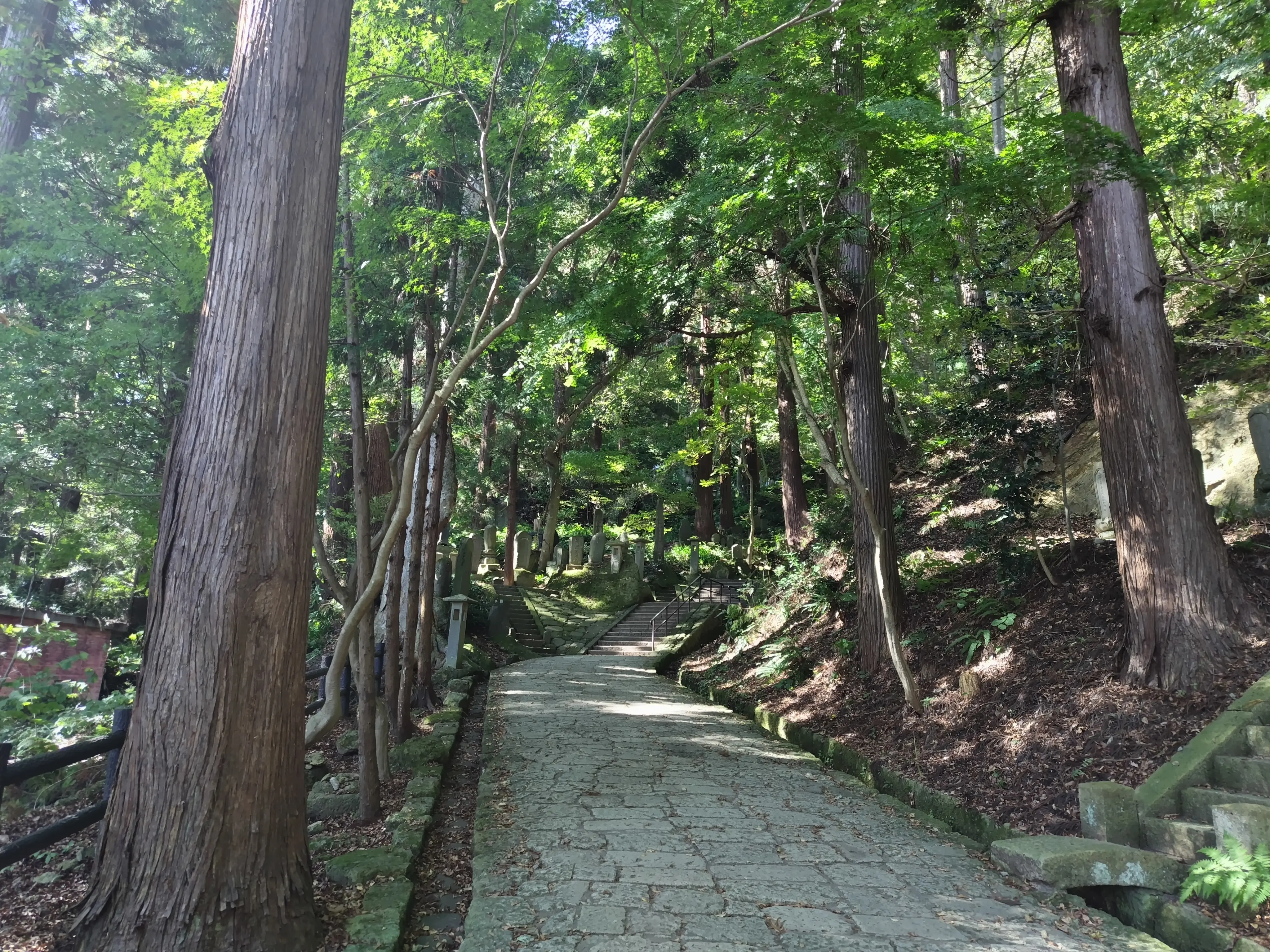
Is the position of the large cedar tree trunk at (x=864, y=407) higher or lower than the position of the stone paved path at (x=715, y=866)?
higher

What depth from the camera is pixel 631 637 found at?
1950cm

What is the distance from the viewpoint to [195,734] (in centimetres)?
310

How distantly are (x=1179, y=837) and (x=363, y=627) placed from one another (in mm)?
5039

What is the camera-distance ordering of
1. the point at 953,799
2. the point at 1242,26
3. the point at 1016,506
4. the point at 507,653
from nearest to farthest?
1. the point at 953,799
2. the point at 1242,26
3. the point at 1016,506
4. the point at 507,653

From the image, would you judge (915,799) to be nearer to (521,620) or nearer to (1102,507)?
(1102,507)

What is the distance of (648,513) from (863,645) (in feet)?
68.0

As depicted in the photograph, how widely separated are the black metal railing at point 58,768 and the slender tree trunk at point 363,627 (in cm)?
133

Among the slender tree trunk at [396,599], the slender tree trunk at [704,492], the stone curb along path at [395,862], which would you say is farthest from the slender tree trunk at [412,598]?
the slender tree trunk at [704,492]

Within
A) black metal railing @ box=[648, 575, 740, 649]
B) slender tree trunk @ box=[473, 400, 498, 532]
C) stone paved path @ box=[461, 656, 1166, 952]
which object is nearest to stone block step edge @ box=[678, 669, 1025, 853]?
stone paved path @ box=[461, 656, 1166, 952]

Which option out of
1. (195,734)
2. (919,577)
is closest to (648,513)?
(919,577)

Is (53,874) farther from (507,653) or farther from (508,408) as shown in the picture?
(508,408)

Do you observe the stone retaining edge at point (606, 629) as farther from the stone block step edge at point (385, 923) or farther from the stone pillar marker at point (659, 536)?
the stone block step edge at point (385, 923)

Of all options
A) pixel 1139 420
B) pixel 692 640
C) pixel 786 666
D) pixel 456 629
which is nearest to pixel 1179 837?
pixel 1139 420

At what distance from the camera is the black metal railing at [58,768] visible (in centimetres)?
338
